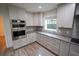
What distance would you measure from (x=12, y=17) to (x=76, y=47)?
256cm

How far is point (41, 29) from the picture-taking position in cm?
385

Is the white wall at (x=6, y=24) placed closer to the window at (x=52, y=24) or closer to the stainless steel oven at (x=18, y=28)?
the stainless steel oven at (x=18, y=28)

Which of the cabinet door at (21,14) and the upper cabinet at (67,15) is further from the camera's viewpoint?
the cabinet door at (21,14)

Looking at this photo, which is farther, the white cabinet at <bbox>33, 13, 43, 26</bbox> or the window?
the white cabinet at <bbox>33, 13, 43, 26</bbox>

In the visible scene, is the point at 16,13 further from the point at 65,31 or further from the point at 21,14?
the point at 65,31

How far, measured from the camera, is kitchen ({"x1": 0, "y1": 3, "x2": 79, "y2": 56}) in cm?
168

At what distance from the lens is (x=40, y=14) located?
358cm

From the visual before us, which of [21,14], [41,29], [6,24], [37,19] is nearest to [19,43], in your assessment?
[6,24]

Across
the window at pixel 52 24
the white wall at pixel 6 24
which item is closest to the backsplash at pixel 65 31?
the window at pixel 52 24

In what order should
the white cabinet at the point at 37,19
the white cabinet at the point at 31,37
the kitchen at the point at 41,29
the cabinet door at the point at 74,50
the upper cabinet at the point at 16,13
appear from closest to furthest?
the cabinet door at the point at 74,50, the kitchen at the point at 41,29, the upper cabinet at the point at 16,13, the white cabinet at the point at 31,37, the white cabinet at the point at 37,19

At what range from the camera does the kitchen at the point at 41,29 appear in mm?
1678

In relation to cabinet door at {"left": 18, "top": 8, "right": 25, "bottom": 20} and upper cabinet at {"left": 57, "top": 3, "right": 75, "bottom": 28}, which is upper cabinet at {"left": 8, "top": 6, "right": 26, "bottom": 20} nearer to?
cabinet door at {"left": 18, "top": 8, "right": 25, "bottom": 20}

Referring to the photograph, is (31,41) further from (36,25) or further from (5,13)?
(5,13)

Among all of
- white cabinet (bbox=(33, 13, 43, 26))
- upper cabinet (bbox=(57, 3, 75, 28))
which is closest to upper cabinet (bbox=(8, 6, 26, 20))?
white cabinet (bbox=(33, 13, 43, 26))
